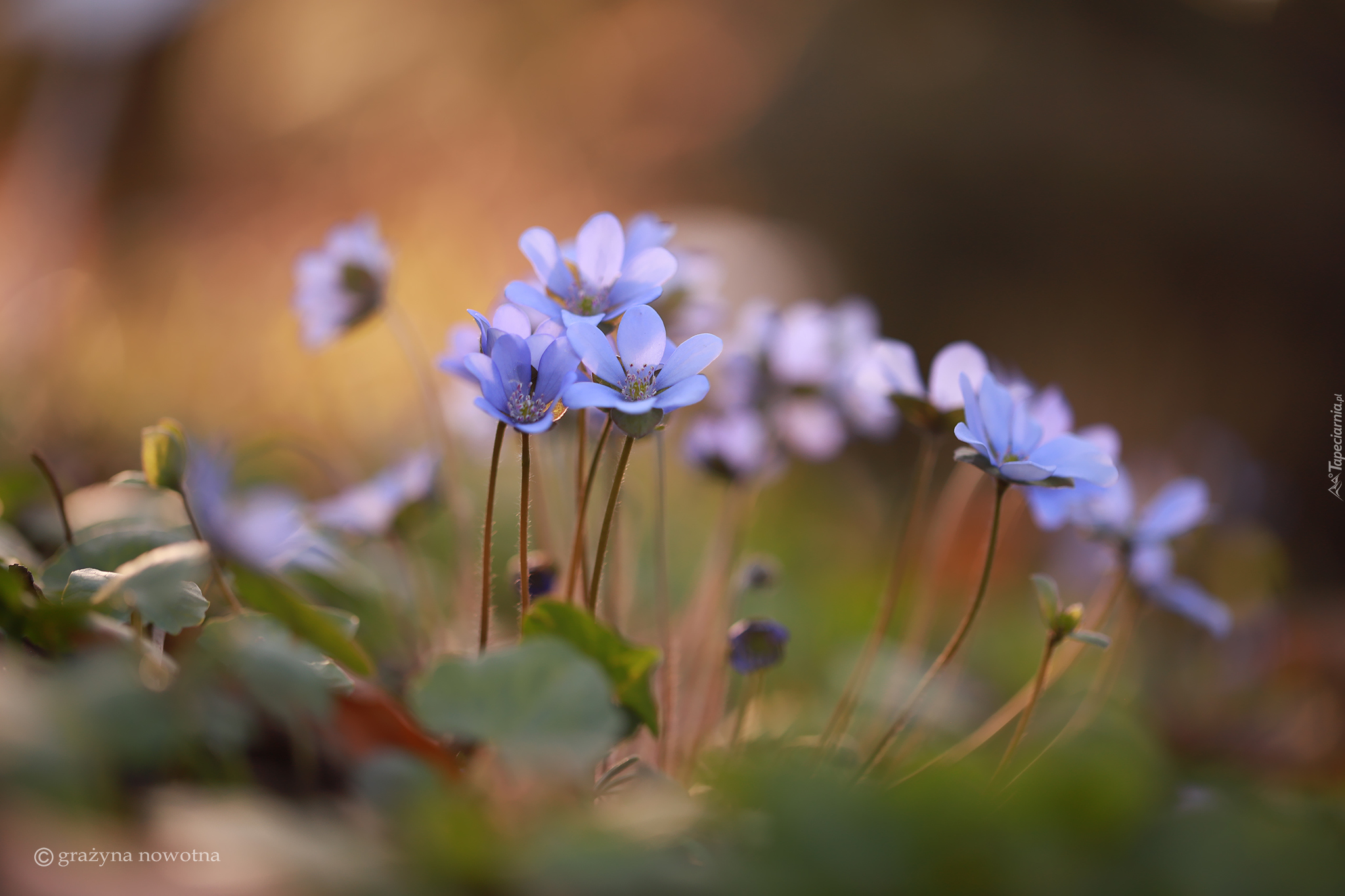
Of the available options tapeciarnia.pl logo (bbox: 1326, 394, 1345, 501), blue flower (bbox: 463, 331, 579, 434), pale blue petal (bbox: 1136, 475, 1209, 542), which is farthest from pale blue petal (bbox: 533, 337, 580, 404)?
tapeciarnia.pl logo (bbox: 1326, 394, 1345, 501)

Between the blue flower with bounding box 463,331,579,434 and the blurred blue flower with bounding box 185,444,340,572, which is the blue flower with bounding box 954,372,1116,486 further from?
the blurred blue flower with bounding box 185,444,340,572

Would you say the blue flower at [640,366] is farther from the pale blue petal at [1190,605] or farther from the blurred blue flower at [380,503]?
the pale blue petal at [1190,605]

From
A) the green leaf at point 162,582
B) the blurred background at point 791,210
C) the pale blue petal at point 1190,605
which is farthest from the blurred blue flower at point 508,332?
the pale blue petal at point 1190,605

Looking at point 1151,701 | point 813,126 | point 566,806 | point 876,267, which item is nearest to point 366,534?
point 566,806

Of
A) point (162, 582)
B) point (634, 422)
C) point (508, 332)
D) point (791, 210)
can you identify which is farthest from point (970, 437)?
point (791, 210)

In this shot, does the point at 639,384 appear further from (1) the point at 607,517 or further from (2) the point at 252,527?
(2) the point at 252,527

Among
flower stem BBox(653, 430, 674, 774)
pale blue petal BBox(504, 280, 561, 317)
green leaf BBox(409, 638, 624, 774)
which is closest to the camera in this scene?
green leaf BBox(409, 638, 624, 774)
